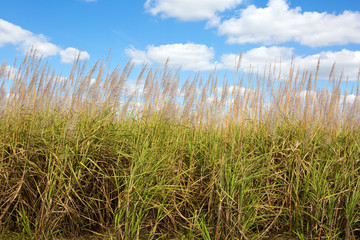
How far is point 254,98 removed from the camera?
12.0 feet

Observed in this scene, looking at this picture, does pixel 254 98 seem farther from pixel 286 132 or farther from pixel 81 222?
pixel 81 222

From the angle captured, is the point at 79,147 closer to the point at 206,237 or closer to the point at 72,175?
the point at 72,175

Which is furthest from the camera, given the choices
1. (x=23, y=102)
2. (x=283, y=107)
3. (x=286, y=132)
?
(x=283, y=107)

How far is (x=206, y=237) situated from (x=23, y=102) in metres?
2.25

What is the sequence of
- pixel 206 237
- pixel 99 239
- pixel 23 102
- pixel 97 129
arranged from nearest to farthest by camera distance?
1. pixel 206 237
2. pixel 99 239
3. pixel 97 129
4. pixel 23 102

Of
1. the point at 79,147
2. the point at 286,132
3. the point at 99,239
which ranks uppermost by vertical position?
the point at 286,132

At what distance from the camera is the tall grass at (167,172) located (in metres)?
2.36

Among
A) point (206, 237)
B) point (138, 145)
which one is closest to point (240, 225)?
point (206, 237)

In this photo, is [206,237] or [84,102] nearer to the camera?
[206,237]

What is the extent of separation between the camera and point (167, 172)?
2633 mm

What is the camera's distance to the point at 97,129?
2.71 m

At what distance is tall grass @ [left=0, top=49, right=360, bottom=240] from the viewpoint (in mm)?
2363

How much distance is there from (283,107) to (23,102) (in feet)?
9.45

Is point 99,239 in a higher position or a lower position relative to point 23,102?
lower
